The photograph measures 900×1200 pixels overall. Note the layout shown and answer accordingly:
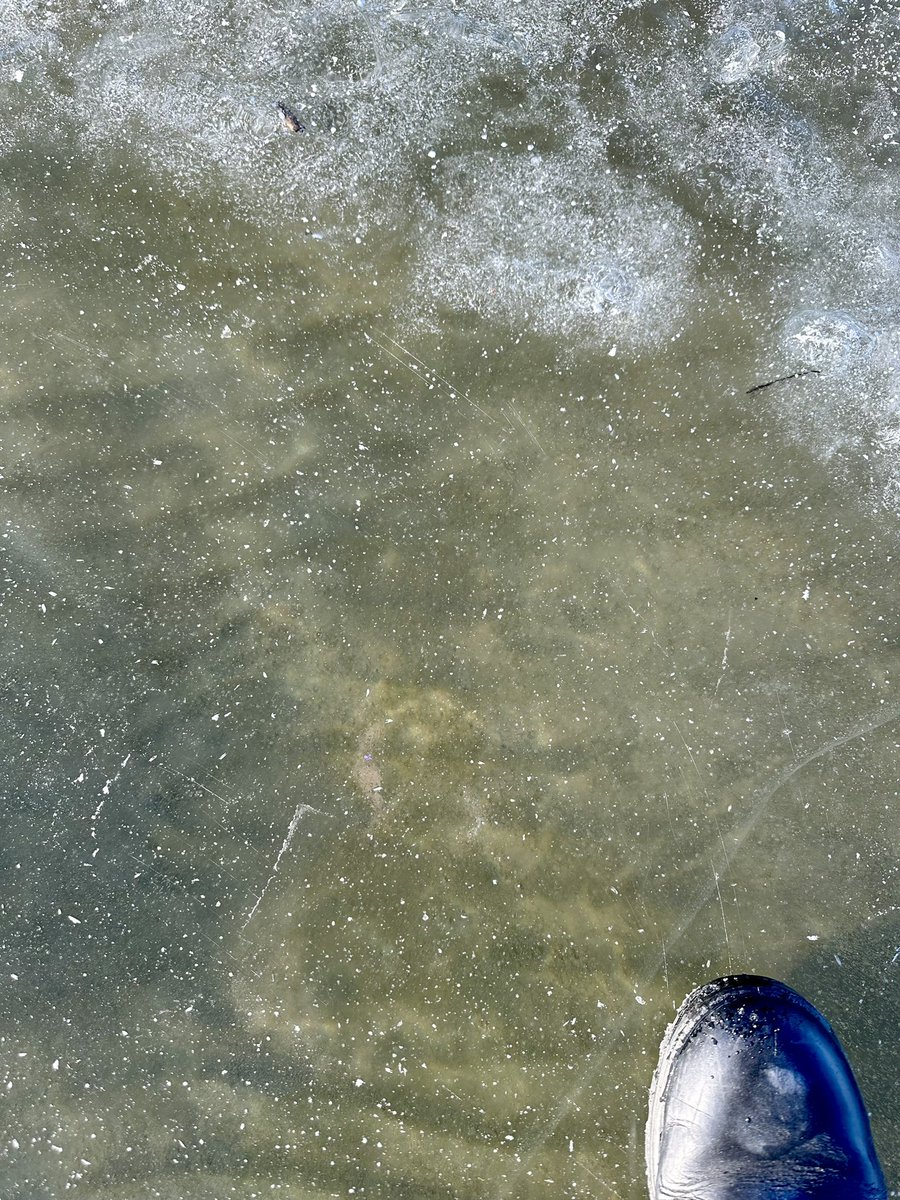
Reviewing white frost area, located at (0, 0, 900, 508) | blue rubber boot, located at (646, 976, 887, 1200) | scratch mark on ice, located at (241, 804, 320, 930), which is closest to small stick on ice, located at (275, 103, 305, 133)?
white frost area, located at (0, 0, 900, 508)

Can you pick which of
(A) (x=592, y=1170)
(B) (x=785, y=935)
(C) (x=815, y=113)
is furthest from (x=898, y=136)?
(A) (x=592, y=1170)

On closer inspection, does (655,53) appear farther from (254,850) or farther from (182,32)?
(254,850)

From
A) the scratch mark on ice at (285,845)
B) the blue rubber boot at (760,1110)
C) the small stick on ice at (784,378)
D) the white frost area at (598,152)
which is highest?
the white frost area at (598,152)

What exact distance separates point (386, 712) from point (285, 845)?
0.56 metres

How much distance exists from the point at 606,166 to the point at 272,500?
1564 millimetres

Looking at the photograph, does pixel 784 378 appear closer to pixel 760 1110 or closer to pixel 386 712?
pixel 386 712

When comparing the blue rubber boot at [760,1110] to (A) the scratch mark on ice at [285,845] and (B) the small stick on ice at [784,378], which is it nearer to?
(A) the scratch mark on ice at [285,845]

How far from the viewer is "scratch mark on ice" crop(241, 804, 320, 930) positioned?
258 cm

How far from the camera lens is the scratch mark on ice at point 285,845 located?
258cm

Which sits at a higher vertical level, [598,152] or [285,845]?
[598,152]

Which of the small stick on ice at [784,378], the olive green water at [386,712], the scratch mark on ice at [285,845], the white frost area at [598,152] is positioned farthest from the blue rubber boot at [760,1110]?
the small stick on ice at [784,378]

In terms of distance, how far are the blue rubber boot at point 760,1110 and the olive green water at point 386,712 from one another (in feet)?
0.48

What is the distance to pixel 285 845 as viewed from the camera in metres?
2.58

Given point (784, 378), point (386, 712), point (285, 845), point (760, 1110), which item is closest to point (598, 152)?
point (784, 378)
